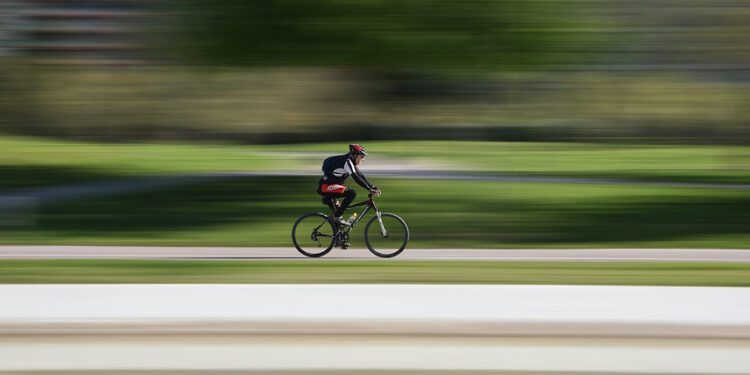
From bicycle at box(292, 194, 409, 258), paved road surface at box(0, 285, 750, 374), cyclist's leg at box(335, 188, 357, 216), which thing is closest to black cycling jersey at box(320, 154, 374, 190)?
cyclist's leg at box(335, 188, 357, 216)

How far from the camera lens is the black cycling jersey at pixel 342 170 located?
1106 cm

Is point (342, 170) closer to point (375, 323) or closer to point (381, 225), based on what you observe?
point (381, 225)

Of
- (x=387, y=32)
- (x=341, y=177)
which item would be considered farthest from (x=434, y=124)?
(x=341, y=177)

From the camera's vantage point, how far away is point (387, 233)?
40.9ft

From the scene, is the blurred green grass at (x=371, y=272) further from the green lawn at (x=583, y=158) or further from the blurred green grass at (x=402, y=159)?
the green lawn at (x=583, y=158)

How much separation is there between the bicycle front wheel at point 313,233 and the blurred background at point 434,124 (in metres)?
3.15

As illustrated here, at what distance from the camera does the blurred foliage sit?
62.0 feet

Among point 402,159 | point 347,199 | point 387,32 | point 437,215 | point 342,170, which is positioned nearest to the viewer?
point 342,170

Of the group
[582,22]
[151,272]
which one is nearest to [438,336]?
[151,272]

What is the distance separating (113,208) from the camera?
19.8 metres

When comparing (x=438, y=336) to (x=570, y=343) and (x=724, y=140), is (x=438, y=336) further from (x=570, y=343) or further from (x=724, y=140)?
(x=724, y=140)

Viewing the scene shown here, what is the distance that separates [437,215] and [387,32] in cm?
334

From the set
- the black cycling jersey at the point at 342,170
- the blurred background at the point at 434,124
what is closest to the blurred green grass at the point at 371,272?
the black cycling jersey at the point at 342,170

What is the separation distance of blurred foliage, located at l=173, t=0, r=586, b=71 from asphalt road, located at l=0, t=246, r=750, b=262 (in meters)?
5.14
